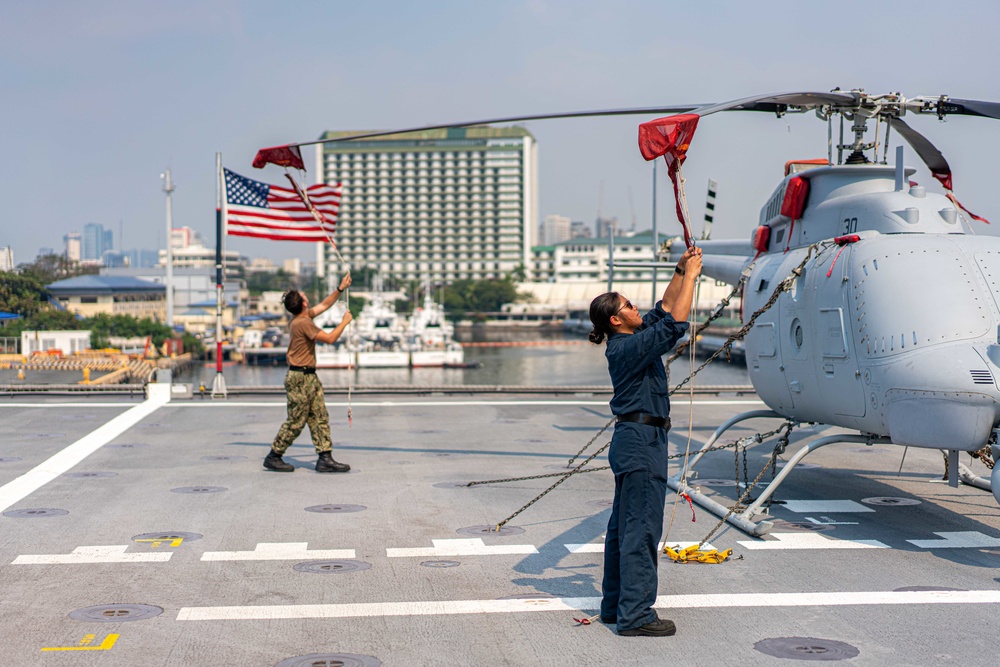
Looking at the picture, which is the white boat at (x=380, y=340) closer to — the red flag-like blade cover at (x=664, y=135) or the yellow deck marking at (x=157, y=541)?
the yellow deck marking at (x=157, y=541)

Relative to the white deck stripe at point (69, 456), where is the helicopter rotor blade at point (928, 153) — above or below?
above

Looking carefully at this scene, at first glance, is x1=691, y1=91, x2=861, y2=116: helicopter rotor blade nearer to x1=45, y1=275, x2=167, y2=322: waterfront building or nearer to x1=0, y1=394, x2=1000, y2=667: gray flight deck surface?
x1=0, y1=394, x2=1000, y2=667: gray flight deck surface

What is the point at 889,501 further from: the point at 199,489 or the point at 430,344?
the point at 430,344

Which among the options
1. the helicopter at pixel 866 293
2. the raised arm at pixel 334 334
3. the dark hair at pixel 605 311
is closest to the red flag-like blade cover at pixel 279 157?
the helicopter at pixel 866 293

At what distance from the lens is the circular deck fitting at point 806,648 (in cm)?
620

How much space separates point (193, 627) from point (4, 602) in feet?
5.07

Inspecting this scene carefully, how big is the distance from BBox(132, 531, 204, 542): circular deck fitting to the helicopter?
172 inches

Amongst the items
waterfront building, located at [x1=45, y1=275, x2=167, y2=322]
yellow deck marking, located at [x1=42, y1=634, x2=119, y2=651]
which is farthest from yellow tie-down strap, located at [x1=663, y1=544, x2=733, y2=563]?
waterfront building, located at [x1=45, y1=275, x2=167, y2=322]

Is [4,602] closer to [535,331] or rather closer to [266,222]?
[266,222]

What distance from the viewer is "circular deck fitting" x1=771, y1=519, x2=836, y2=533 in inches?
387

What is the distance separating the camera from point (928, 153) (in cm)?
1239

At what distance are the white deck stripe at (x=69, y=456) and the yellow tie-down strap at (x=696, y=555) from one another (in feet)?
22.1

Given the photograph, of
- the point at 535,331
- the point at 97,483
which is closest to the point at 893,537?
the point at 97,483

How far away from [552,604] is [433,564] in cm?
148
